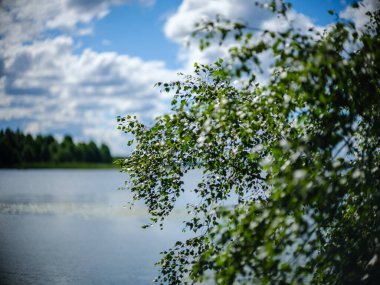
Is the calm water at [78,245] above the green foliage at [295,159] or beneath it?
beneath

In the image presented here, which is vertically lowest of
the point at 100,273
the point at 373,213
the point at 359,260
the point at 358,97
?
the point at 100,273

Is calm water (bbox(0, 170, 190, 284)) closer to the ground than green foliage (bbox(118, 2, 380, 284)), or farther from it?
closer to the ground

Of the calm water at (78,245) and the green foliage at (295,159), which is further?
the calm water at (78,245)

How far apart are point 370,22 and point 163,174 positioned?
647 centimetres

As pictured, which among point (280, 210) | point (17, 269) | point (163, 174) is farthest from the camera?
point (17, 269)

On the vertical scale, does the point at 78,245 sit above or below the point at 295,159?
below

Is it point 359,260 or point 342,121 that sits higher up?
point 342,121

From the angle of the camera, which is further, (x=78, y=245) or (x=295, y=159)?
(x=78, y=245)

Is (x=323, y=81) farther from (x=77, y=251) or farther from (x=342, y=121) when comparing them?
(x=77, y=251)

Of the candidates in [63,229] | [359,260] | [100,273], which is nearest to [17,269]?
[100,273]

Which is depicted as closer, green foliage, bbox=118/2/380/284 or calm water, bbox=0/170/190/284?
green foliage, bbox=118/2/380/284

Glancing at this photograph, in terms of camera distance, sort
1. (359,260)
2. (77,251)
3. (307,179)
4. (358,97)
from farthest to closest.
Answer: (77,251)
(359,260)
(358,97)
(307,179)

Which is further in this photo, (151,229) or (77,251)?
(151,229)

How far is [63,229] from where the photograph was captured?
40.9 m
